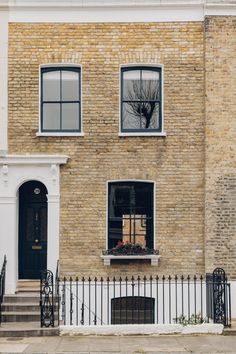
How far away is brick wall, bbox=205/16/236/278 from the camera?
16.4 m

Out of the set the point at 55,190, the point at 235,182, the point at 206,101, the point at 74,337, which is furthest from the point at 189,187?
Result: the point at 74,337

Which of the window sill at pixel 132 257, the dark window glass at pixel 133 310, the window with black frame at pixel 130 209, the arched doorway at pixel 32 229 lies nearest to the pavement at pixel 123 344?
the dark window glass at pixel 133 310

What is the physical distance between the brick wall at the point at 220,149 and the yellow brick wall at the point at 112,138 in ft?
0.93

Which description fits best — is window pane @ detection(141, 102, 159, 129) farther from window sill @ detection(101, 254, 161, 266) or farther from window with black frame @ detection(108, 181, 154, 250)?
window sill @ detection(101, 254, 161, 266)

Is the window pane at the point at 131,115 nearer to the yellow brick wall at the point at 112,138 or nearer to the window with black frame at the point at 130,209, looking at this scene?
the yellow brick wall at the point at 112,138

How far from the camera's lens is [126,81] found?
17047 millimetres

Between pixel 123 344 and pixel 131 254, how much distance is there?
11.4 feet

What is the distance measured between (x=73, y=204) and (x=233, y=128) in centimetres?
457

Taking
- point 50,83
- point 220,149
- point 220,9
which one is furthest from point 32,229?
point 220,9

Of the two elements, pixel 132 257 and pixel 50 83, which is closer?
pixel 132 257

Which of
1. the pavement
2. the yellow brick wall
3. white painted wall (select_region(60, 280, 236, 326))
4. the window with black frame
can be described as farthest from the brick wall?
the pavement

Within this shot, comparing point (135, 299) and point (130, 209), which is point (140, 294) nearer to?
point (135, 299)

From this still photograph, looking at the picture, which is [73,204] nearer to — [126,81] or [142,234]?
[142,234]

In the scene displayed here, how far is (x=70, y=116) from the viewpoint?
17047 mm
